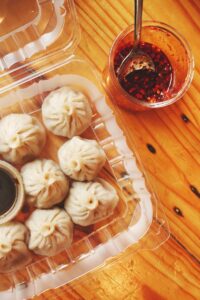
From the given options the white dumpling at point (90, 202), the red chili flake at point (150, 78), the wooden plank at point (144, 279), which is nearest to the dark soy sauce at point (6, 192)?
the white dumpling at point (90, 202)

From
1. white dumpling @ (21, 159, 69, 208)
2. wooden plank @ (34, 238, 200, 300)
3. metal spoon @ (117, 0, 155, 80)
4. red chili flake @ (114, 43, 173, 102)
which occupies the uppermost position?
metal spoon @ (117, 0, 155, 80)

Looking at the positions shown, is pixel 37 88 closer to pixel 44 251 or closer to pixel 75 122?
pixel 75 122

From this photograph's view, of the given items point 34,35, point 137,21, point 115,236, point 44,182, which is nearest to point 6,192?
point 44,182

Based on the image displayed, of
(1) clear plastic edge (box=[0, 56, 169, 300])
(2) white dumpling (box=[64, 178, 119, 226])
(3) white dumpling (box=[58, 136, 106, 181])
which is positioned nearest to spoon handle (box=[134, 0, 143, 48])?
(1) clear plastic edge (box=[0, 56, 169, 300])

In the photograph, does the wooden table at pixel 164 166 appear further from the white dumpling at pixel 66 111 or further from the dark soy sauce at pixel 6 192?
the dark soy sauce at pixel 6 192

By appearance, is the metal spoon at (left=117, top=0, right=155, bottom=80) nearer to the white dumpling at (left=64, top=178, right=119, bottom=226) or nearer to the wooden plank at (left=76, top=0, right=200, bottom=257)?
the wooden plank at (left=76, top=0, right=200, bottom=257)

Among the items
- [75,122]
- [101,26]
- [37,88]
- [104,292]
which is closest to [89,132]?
[75,122]

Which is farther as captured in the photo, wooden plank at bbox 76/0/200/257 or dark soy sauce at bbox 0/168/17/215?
wooden plank at bbox 76/0/200/257
